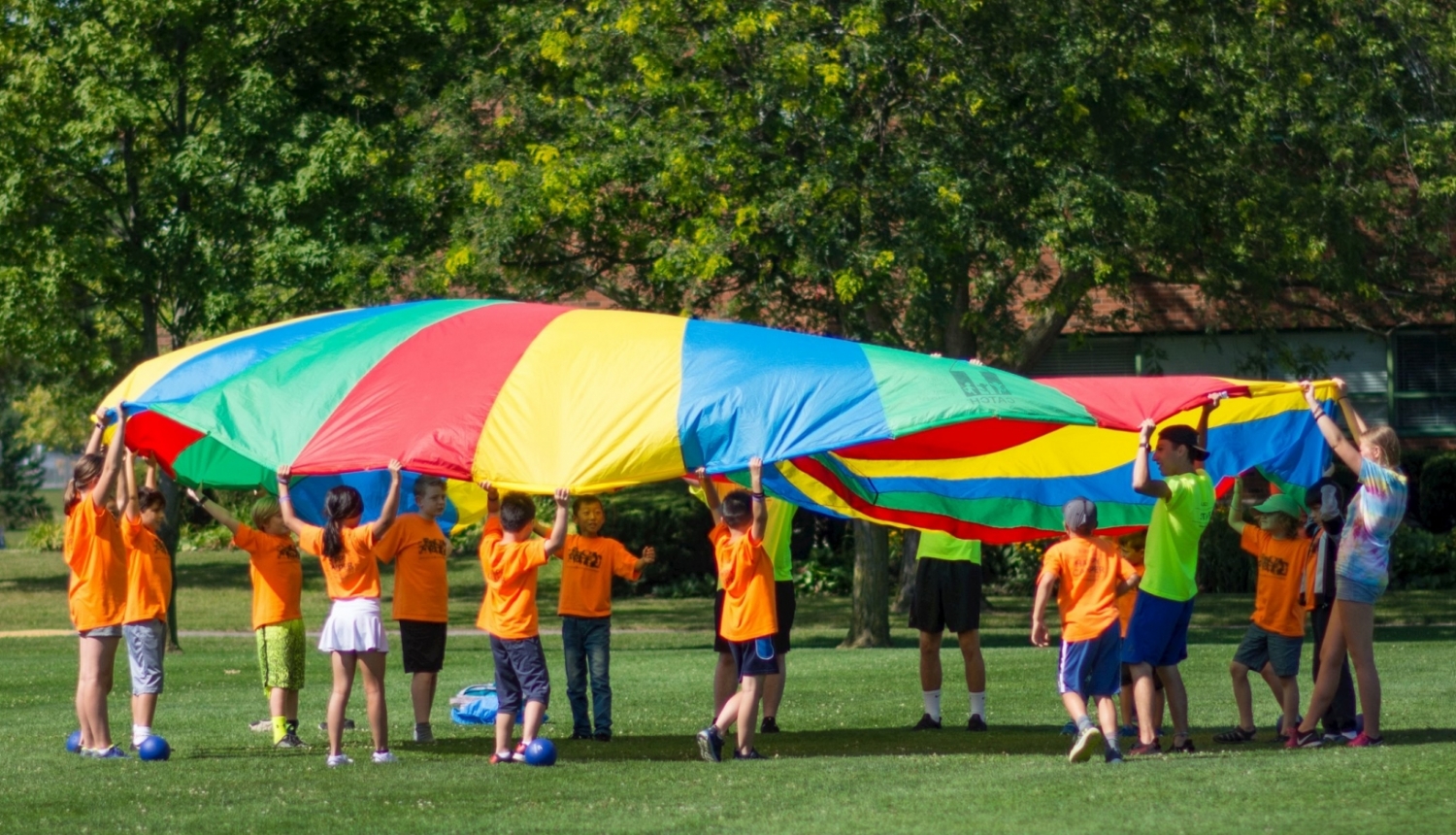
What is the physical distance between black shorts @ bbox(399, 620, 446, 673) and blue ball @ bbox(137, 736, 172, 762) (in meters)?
1.39

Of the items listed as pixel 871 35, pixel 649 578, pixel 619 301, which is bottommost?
pixel 649 578

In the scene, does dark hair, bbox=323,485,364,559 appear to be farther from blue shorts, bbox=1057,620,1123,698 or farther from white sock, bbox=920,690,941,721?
white sock, bbox=920,690,941,721

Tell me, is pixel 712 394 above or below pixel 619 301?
below

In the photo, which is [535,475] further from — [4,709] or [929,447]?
[4,709]

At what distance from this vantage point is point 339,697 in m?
9.02

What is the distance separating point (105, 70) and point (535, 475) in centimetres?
1255

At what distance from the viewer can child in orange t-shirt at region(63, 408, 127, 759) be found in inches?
363

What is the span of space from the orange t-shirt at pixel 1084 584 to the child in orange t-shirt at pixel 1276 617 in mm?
1164

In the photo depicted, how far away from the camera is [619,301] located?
64.4 ft

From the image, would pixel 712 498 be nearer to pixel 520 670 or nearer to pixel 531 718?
pixel 520 670

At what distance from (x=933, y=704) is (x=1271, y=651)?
7.04 feet

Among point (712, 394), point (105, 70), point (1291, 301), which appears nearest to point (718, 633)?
point (712, 394)

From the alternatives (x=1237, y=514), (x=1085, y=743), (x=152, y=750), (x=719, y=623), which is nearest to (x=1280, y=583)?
(x=1237, y=514)

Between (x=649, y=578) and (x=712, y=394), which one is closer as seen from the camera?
(x=712, y=394)
